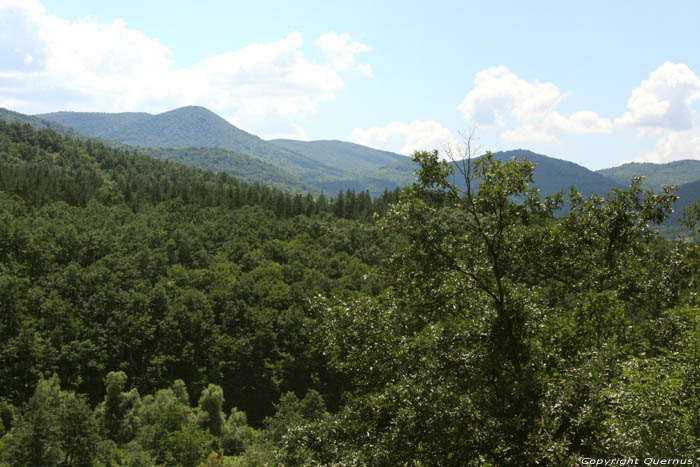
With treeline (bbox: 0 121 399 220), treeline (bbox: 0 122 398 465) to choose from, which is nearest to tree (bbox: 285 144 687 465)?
treeline (bbox: 0 122 398 465)

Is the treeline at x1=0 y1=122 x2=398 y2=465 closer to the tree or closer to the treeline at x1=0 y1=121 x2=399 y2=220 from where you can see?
the treeline at x1=0 y1=121 x2=399 y2=220

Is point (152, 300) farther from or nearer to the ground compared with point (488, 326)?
nearer to the ground

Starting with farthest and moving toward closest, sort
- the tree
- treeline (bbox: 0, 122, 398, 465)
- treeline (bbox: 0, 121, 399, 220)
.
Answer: treeline (bbox: 0, 121, 399, 220) → treeline (bbox: 0, 122, 398, 465) → the tree

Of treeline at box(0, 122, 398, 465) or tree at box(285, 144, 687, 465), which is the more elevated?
tree at box(285, 144, 687, 465)

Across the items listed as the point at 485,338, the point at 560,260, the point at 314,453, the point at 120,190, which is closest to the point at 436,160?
the point at 485,338

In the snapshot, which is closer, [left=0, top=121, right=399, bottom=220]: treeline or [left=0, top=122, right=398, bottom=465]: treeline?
[left=0, top=122, right=398, bottom=465]: treeline

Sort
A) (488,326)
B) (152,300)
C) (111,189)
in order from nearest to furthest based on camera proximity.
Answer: (488,326) < (152,300) < (111,189)

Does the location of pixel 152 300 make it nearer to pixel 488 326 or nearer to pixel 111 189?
pixel 111 189

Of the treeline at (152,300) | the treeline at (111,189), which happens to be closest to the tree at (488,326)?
the treeline at (152,300)

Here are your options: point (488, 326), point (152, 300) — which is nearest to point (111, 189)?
point (152, 300)

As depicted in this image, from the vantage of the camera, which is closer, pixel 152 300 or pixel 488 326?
pixel 488 326

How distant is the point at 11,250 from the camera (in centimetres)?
7362

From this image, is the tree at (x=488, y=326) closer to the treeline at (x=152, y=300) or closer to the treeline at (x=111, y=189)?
the treeline at (x=152, y=300)

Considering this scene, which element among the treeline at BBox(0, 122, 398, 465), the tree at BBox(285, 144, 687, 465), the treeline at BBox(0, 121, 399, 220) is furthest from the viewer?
the treeline at BBox(0, 121, 399, 220)
